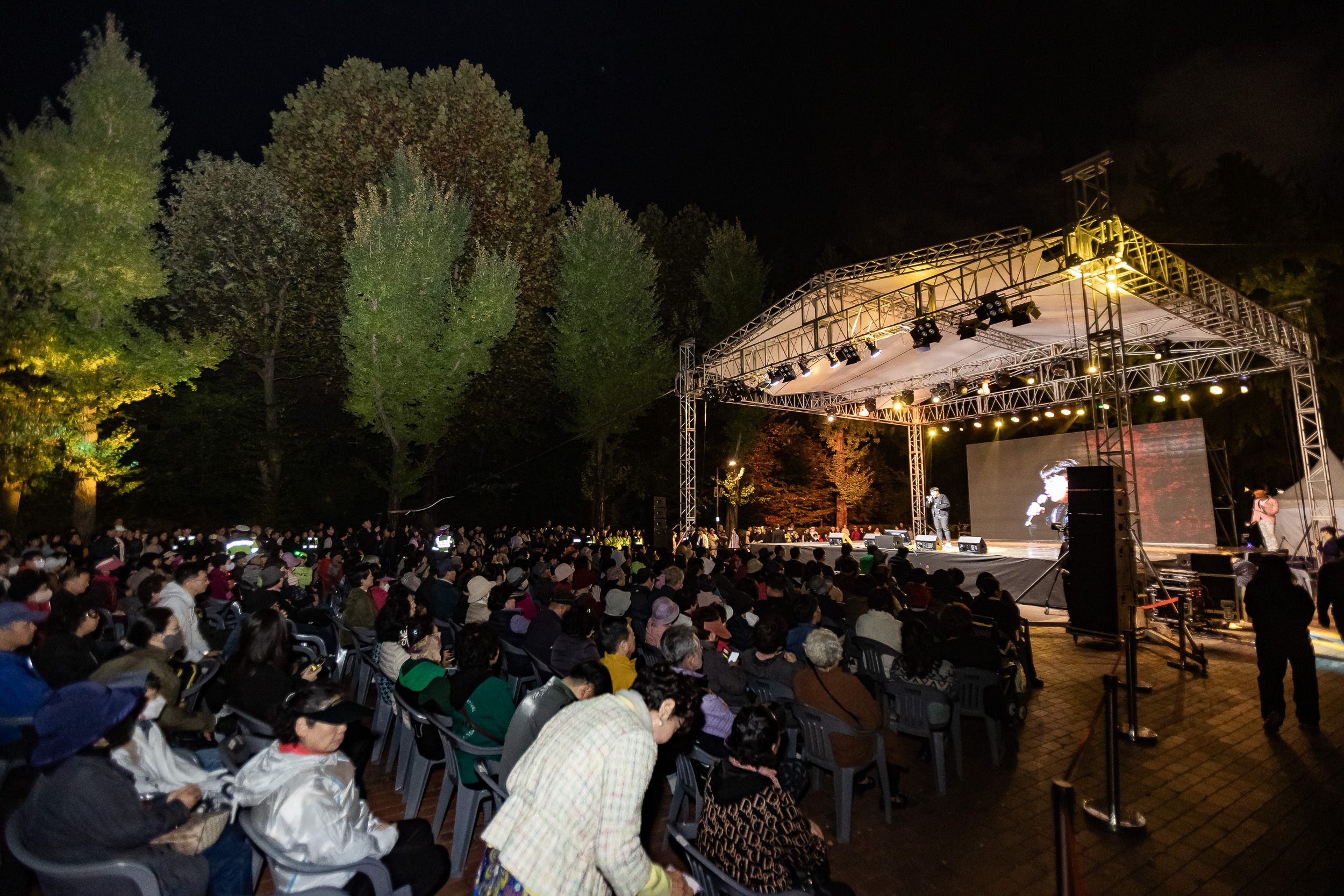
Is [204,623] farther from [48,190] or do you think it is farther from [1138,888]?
[48,190]

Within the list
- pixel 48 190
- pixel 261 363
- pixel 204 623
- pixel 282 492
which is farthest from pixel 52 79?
pixel 204 623

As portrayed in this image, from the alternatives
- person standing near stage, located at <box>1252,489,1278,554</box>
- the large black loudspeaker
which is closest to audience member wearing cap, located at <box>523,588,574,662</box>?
the large black loudspeaker

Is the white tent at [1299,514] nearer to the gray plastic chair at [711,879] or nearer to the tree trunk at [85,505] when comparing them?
the gray plastic chair at [711,879]

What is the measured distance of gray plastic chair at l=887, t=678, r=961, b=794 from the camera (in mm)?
3816

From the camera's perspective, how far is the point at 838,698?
3.24 metres

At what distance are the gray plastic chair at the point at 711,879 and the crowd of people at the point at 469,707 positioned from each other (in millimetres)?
57

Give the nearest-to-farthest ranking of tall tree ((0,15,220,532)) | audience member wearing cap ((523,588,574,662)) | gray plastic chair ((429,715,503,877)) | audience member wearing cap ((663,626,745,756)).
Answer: gray plastic chair ((429,715,503,877)) < audience member wearing cap ((663,626,745,756)) < audience member wearing cap ((523,588,574,662)) < tall tree ((0,15,220,532))

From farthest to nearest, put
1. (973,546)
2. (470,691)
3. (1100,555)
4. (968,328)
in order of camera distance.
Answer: (973,546) < (968,328) < (1100,555) < (470,691)

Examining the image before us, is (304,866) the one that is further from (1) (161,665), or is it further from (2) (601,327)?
(2) (601,327)

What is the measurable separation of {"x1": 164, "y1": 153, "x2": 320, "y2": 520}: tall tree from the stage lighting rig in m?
15.5

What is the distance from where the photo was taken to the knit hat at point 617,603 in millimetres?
5801

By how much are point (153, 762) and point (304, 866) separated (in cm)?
120

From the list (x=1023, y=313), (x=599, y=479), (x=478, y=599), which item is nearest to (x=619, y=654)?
(x=478, y=599)

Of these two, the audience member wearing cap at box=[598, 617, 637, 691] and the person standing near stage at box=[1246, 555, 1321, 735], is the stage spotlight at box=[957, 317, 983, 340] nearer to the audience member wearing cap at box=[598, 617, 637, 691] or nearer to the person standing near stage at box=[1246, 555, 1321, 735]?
the person standing near stage at box=[1246, 555, 1321, 735]
